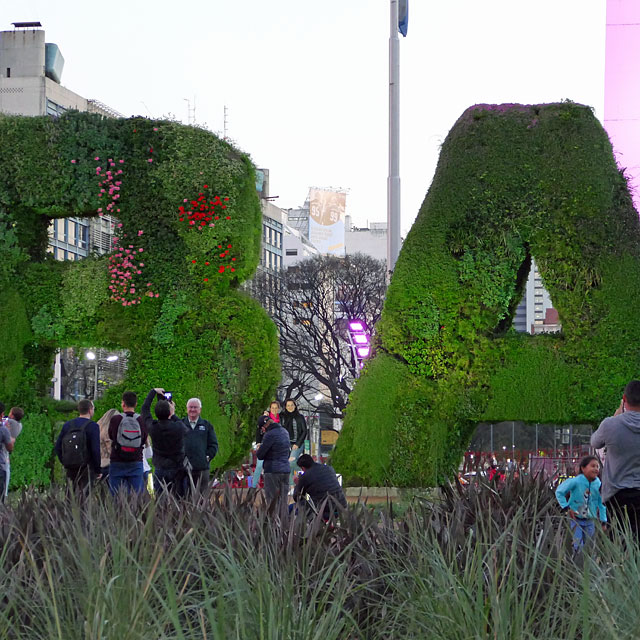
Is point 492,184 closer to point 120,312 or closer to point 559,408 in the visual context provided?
point 559,408

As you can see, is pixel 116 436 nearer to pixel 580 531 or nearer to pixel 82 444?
pixel 82 444

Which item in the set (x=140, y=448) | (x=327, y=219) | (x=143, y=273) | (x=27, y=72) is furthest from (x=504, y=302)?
(x=327, y=219)

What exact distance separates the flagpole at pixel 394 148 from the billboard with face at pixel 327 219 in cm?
9644

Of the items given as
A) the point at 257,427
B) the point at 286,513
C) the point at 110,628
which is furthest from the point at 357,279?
the point at 110,628

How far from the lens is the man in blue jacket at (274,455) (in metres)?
12.1

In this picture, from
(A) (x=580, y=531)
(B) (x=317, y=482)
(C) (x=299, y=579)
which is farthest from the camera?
(B) (x=317, y=482)

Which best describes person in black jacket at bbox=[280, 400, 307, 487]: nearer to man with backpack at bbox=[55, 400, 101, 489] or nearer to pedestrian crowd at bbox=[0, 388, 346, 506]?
pedestrian crowd at bbox=[0, 388, 346, 506]

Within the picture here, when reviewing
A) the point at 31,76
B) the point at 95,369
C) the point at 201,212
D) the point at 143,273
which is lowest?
the point at 95,369

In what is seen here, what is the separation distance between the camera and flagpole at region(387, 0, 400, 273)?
1886 centimetres

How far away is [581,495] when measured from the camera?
341 inches

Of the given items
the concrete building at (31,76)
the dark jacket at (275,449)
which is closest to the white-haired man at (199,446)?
the dark jacket at (275,449)

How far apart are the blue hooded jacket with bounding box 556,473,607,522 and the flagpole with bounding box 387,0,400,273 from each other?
10027 millimetres

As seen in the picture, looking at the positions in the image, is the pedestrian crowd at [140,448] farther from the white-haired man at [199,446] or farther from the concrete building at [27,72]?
the concrete building at [27,72]

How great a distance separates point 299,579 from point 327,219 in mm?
112963
